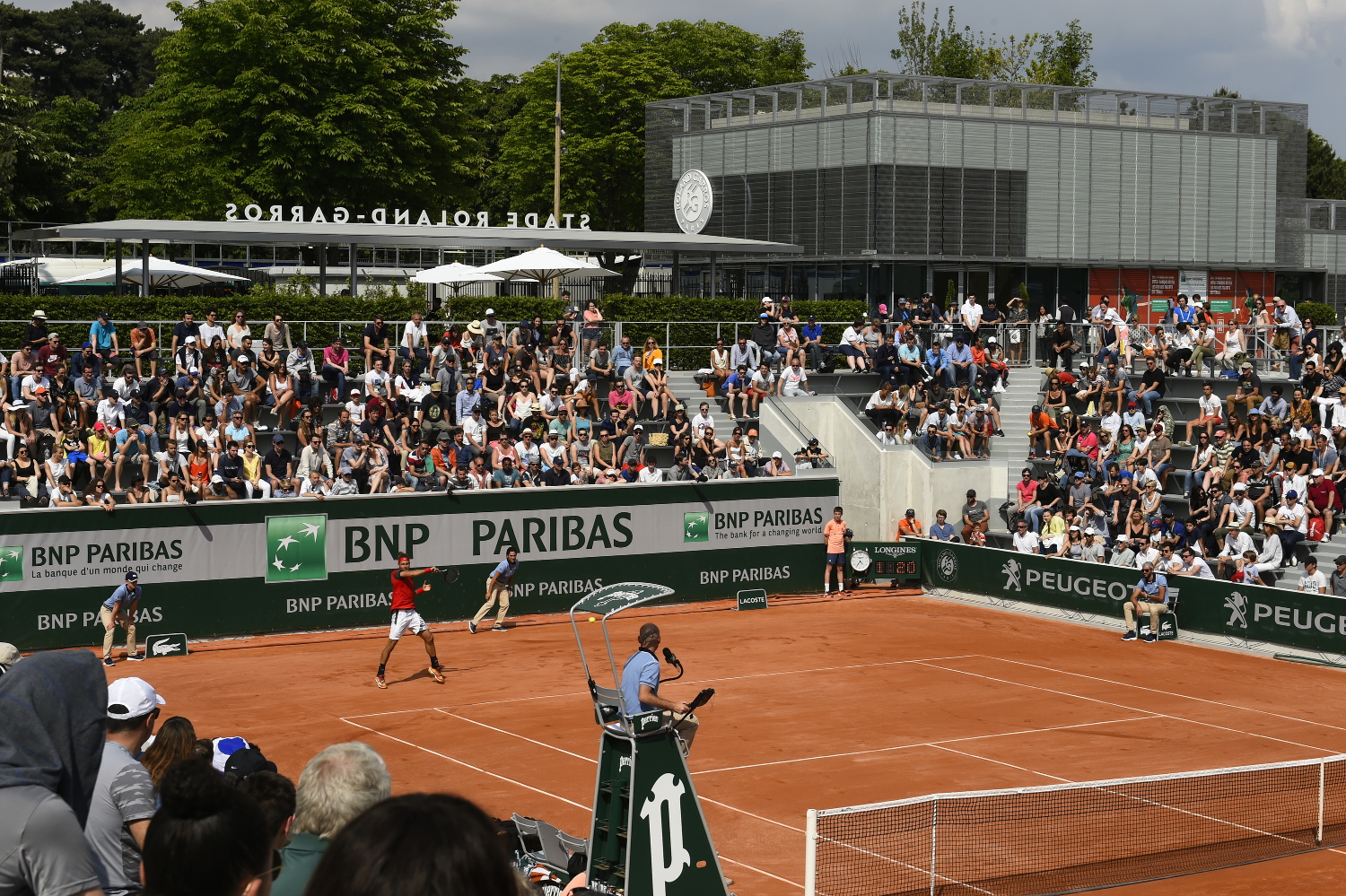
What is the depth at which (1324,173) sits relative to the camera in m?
90.6

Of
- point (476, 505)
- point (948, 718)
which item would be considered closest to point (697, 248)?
point (476, 505)

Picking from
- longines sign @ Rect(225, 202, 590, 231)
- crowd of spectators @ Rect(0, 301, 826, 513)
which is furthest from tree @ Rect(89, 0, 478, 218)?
crowd of spectators @ Rect(0, 301, 826, 513)

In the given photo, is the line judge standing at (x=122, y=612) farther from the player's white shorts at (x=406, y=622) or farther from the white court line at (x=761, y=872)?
the white court line at (x=761, y=872)

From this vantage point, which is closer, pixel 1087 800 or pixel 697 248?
pixel 1087 800

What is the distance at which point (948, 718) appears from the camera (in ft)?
64.3

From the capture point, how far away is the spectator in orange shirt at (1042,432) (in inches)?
1340

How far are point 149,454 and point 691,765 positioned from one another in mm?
14169

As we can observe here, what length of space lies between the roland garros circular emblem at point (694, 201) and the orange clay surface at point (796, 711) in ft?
75.8

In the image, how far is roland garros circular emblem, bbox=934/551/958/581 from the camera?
31500 mm

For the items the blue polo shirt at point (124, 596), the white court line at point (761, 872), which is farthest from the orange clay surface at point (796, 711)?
the blue polo shirt at point (124, 596)

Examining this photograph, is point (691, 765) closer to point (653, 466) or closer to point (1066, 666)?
point (1066, 666)

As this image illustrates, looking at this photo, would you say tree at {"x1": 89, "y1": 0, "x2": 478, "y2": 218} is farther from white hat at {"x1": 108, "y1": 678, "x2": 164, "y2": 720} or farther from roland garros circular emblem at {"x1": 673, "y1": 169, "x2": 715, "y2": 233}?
white hat at {"x1": 108, "y1": 678, "x2": 164, "y2": 720}

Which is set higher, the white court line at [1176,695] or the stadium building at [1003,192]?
the stadium building at [1003,192]

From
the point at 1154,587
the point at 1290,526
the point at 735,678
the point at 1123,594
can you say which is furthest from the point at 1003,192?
the point at 735,678
